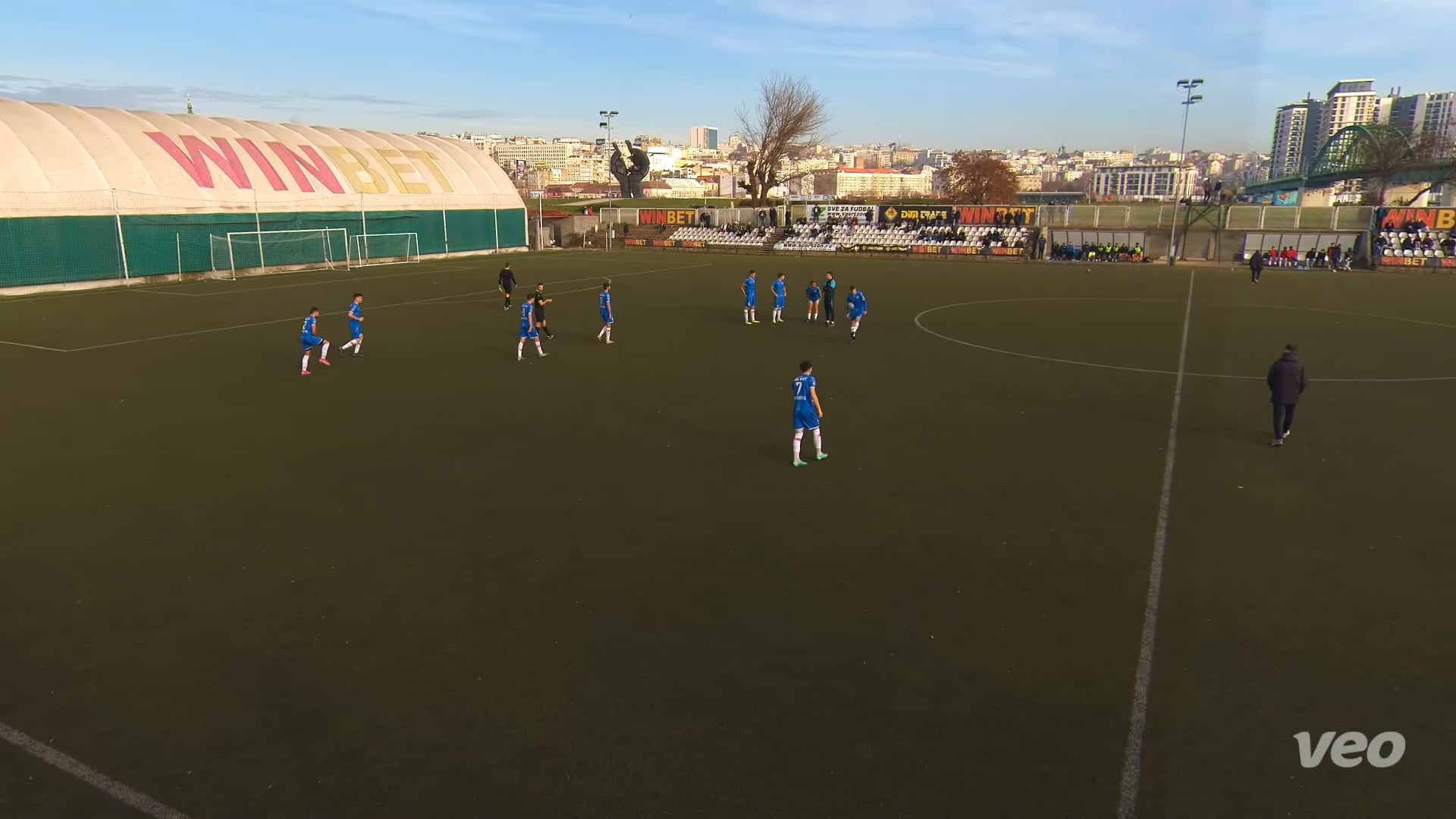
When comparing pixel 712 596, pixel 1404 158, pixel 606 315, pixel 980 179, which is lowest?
pixel 712 596

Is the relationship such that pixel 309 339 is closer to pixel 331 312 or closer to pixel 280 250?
pixel 331 312

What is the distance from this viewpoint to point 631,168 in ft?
365

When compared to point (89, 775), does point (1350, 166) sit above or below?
above

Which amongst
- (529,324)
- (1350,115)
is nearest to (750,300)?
(529,324)

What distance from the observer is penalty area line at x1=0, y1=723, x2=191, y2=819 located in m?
5.45

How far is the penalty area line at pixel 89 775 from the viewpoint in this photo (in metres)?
5.45

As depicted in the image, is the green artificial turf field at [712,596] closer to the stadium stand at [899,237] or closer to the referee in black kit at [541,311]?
the referee in black kit at [541,311]

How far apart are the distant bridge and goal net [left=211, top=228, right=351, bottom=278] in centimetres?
9763

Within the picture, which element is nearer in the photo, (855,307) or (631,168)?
(855,307)

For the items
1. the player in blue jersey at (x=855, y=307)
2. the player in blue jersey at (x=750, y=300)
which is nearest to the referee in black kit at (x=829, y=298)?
the player in blue jersey at (x=855, y=307)

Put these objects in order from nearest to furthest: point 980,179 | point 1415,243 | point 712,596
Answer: point 712,596
point 1415,243
point 980,179

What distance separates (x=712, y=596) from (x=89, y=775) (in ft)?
16.7

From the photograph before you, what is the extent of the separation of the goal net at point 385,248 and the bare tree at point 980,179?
69.9 m

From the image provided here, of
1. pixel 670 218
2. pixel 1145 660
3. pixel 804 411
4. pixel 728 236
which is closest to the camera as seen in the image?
pixel 1145 660
